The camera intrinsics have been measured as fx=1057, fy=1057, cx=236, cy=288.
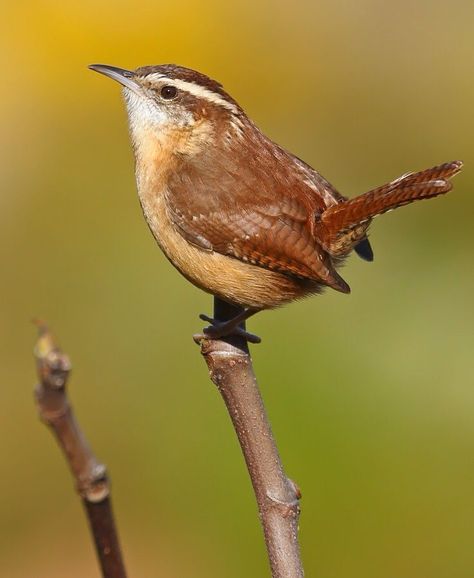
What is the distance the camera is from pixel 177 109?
9.80 feet

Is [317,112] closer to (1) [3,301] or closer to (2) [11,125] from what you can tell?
(2) [11,125]

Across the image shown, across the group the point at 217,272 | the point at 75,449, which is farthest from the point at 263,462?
the point at 217,272

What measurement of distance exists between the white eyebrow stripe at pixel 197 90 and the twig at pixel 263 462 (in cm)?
116

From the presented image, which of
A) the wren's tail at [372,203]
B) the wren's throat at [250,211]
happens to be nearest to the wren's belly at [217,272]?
the wren's throat at [250,211]

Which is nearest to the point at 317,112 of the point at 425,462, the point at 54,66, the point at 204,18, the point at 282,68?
the point at 282,68

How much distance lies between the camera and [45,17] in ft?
22.5

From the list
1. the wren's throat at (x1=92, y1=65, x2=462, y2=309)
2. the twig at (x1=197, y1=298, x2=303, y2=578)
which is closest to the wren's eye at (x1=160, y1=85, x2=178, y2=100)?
the wren's throat at (x1=92, y1=65, x2=462, y2=309)

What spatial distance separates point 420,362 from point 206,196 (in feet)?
7.92

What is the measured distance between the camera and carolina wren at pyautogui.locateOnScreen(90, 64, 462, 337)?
2707mm

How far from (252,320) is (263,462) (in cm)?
323

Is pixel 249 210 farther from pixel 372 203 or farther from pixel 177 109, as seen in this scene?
pixel 177 109

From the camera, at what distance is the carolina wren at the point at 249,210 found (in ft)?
8.88

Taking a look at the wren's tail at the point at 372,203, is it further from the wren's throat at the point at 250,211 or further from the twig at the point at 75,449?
the twig at the point at 75,449

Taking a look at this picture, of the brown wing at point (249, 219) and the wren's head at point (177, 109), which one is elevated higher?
the wren's head at point (177, 109)
